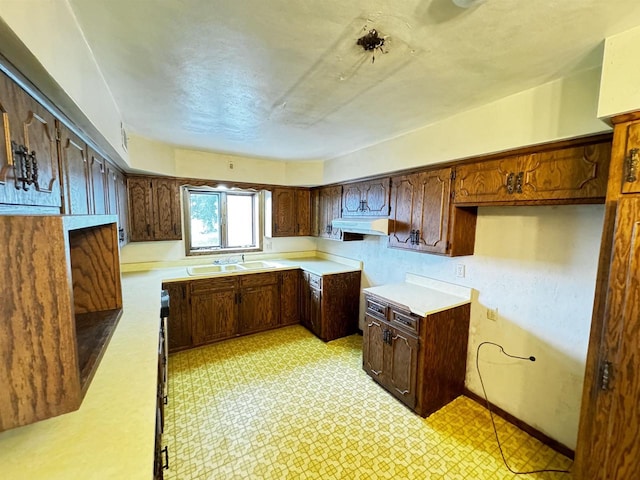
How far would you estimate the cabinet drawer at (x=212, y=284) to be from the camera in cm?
324

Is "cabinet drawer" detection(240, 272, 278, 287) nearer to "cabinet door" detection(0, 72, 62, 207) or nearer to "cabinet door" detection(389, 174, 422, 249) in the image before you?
"cabinet door" detection(389, 174, 422, 249)

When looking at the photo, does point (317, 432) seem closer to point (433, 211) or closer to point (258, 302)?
point (258, 302)

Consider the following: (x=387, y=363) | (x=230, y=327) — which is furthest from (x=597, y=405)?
(x=230, y=327)

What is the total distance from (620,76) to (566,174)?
1.80 feet

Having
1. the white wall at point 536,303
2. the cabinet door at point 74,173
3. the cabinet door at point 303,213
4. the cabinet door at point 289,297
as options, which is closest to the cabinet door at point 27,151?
the cabinet door at point 74,173

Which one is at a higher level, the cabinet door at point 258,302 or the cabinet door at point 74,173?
the cabinet door at point 74,173

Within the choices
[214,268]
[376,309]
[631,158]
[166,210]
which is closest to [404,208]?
[376,309]

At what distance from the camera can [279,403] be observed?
2379mm

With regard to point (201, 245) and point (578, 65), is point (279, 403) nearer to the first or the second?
point (201, 245)

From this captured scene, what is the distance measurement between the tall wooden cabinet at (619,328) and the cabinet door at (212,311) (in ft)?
10.9

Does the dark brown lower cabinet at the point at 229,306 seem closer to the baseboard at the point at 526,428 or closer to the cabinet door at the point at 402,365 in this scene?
the cabinet door at the point at 402,365

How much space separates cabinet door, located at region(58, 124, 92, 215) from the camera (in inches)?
47.7

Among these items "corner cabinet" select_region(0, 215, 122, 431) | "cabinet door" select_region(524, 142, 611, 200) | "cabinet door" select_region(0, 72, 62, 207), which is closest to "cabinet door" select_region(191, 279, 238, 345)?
"cabinet door" select_region(0, 72, 62, 207)

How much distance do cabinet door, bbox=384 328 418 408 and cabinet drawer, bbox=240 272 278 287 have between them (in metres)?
1.85
